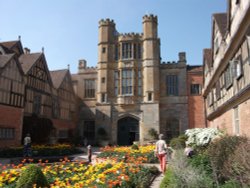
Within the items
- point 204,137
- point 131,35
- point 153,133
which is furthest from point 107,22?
point 204,137

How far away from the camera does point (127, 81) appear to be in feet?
105

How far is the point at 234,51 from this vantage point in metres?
12.2

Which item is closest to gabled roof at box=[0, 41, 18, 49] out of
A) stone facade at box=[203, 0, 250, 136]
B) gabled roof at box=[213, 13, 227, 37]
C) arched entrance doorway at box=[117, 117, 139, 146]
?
arched entrance doorway at box=[117, 117, 139, 146]

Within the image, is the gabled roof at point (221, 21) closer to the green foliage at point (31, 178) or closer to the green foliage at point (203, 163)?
the green foliage at point (203, 163)

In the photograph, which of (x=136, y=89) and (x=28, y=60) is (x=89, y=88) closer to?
(x=136, y=89)

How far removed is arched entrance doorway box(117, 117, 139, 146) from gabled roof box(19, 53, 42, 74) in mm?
12684

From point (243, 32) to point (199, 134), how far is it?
6.07m

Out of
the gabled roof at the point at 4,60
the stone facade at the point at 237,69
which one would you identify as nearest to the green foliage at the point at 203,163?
the stone facade at the point at 237,69

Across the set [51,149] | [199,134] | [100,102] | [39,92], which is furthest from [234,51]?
A: [100,102]

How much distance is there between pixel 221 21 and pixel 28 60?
1840 centimetres

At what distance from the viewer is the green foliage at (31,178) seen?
6420 mm

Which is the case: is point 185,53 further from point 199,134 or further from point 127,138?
point 199,134

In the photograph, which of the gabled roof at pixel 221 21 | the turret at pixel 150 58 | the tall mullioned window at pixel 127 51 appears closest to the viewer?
the gabled roof at pixel 221 21

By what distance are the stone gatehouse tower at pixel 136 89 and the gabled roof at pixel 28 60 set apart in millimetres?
9123
